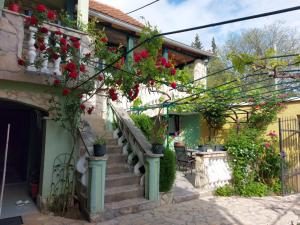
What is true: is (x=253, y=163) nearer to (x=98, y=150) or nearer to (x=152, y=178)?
(x=152, y=178)

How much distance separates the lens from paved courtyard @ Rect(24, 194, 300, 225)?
14.3ft

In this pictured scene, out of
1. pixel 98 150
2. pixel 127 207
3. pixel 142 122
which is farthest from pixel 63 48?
pixel 142 122

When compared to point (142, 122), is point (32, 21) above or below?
above

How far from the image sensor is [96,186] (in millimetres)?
4293

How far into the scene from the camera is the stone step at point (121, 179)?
195 inches

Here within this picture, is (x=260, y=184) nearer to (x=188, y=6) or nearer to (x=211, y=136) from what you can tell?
(x=211, y=136)

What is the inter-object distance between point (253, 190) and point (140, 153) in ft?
11.2

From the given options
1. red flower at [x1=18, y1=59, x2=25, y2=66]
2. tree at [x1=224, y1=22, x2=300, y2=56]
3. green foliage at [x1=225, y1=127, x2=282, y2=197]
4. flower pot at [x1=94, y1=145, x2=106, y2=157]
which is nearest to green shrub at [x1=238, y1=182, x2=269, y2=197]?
green foliage at [x1=225, y1=127, x2=282, y2=197]

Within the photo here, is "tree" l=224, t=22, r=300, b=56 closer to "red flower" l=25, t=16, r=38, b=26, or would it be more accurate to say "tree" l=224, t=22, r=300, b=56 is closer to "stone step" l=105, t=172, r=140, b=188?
"stone step" l=105, t=172, r=140, b=188

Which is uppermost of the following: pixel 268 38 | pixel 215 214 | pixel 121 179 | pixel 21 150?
pixel 268 38

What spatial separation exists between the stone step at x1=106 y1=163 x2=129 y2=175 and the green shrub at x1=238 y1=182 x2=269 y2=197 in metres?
3.35

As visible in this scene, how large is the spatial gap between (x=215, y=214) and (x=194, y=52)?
8.44 m

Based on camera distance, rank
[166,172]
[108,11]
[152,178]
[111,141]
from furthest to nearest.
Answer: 1. [108,11]
2. [111,141]
3. [166,172]
4. [152,178]

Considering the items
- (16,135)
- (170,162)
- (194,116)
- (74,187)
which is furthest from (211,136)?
(16,135)
